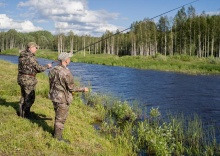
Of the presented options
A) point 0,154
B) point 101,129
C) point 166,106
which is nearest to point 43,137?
point 0,154

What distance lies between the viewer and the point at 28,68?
9070 millimetres

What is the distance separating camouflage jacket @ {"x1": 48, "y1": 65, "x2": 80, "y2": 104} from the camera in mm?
7363

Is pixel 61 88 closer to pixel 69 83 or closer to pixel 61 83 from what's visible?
pixel 61 83

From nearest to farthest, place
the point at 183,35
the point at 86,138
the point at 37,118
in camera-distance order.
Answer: the point at 86,138
the point at 37,118
the point at 183,35

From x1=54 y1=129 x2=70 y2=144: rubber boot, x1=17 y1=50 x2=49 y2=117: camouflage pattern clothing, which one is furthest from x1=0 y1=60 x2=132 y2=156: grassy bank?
x1=17 y1=50 x2=49 y2=117: camouflage pattern clothing

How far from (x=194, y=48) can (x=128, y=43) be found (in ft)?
112

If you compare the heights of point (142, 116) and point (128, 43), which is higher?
point (128, 43)

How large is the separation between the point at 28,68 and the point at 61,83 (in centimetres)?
220

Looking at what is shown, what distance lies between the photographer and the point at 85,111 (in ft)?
43.2

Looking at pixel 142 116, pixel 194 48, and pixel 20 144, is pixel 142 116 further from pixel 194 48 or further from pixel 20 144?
pixel 194 48

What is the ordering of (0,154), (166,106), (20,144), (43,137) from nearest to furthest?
(0,154) < (20,144) < (43,137) < (166,106)

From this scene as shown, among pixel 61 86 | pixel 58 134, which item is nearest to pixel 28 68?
pixel 61 86

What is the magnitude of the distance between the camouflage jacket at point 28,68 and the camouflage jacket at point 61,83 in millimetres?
1792

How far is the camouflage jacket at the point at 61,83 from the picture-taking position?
7.36m
